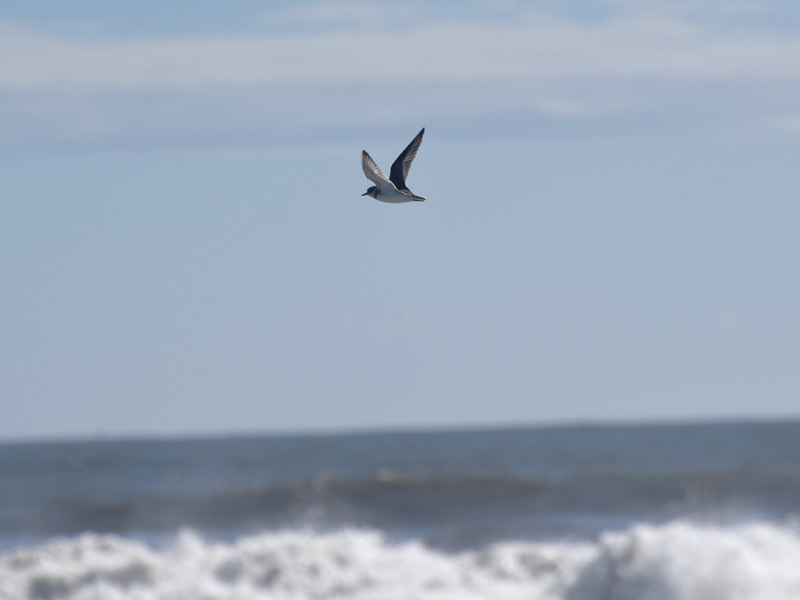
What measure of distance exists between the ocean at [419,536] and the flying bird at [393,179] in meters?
7.42

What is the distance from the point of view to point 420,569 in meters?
21.5

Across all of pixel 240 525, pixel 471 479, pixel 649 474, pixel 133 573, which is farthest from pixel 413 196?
pixel 649 474

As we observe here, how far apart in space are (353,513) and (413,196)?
1511 cm

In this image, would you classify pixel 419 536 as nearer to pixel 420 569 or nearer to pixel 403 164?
pixel 420 569

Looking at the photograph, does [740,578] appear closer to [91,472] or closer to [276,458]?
[91,472]

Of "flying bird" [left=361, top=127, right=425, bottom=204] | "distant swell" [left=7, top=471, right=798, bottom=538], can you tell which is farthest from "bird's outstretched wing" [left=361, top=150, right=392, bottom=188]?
"distant swell" [left=7, top=471, right=798, bottom=538]

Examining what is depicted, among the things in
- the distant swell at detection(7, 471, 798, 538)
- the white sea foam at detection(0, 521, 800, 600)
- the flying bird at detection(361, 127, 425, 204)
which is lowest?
the white sea foam at detection(0, 521, 800, 600)

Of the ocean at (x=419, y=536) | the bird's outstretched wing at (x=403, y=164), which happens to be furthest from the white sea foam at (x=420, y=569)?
the bird's outstretched wing at (x=403, y=164)

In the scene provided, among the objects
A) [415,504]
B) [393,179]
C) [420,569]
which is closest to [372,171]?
[393,179]

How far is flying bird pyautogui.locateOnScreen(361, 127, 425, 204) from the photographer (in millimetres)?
14033

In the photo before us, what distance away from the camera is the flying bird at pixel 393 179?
14033mm

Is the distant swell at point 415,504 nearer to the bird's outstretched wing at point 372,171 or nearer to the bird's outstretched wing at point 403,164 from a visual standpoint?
the bird's outstretched wing at point 403,164

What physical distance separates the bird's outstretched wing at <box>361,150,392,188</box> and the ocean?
764 cm

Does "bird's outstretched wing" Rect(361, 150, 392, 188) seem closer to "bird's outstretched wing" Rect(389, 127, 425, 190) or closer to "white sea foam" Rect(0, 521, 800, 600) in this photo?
"bird's outstretched wing" Rect(389, 127, 425, 190)
